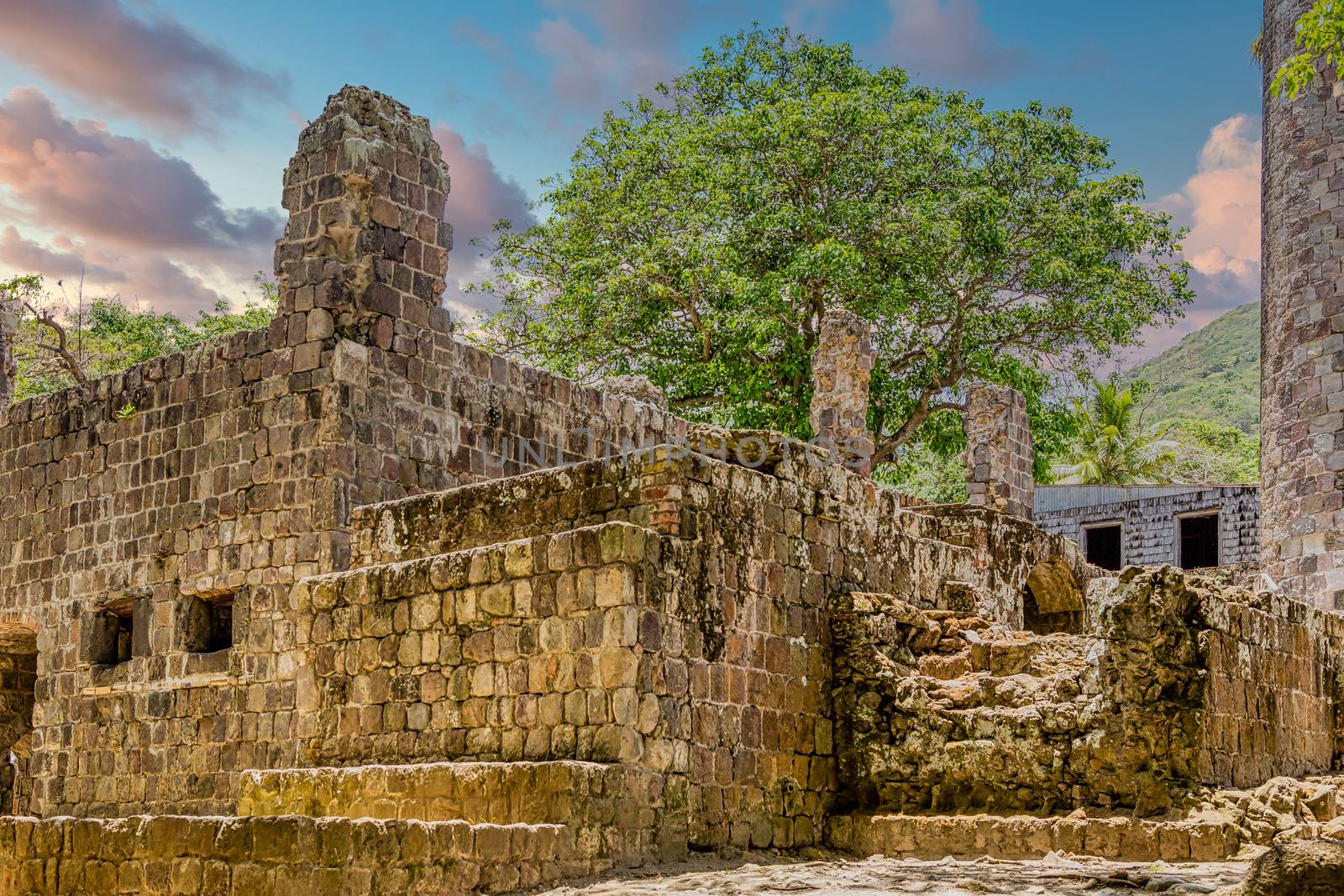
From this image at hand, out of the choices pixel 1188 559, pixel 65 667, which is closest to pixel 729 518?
pixel 65 667

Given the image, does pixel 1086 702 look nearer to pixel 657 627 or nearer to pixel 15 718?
pixel 657 627

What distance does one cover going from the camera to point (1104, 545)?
30516mm

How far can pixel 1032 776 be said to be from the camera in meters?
8.85

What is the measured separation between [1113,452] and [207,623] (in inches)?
1259

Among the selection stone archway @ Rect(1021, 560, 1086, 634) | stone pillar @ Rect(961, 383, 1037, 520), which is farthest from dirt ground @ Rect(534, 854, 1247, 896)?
stone pillar @ Rect(961, 383, 1037, 520)

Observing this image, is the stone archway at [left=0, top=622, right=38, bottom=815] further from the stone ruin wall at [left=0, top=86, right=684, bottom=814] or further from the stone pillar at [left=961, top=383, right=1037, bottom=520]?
the stone pillar at [left=961, top=383, right=1037, bottom=520]

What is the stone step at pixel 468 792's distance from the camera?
8.11 meters

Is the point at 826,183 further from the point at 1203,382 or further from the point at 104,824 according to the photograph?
the point at 1203,382

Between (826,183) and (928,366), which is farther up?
(826,183)

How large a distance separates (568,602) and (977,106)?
67.2 feet

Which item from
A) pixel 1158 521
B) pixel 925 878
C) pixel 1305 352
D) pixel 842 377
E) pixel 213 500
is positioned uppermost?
pixel 1305 352

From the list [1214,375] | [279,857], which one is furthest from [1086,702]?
[1214,375]

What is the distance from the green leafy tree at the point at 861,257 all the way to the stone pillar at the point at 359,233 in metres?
11.6

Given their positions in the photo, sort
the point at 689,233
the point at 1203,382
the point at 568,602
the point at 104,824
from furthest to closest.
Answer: the point at 1203,382
the point at 689,233
the point at 568,602
the point at 104,824
